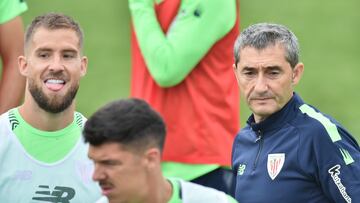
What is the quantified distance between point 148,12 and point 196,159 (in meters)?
0.87

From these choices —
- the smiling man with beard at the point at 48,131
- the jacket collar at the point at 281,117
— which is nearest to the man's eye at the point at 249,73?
the jacket collar at the point at 281,117

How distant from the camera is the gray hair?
18.2 feet

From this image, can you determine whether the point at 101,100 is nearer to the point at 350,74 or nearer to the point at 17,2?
the point at 350,74

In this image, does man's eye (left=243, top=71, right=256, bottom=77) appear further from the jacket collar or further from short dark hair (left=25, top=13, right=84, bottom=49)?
short dark hair (left=25, top=13, right=84, bottom=49)

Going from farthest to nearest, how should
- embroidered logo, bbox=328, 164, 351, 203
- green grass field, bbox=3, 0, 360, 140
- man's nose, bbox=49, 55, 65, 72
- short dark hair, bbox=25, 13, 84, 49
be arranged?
green grass field, bbox=3, 0, 360, 140
short dark hair, bbox=25, 13, 84, 49
man's nose, bbox=49, 55, 65, 72
embroidered logo, bbox=328, 164, 351, 203

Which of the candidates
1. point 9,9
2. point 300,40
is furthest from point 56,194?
point 300,40

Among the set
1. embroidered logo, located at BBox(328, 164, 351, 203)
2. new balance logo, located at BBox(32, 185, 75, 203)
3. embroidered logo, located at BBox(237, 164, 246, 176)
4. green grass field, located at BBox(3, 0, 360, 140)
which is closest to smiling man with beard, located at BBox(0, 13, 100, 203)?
new balance logo, located at BBox(32, 185, 75, 203)

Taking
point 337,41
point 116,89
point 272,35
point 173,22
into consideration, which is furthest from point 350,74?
point 272,35

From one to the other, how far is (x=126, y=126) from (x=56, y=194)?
0.95m

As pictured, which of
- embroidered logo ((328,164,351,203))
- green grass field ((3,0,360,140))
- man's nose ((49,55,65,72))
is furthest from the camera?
green grass field ((3,0,360,140))

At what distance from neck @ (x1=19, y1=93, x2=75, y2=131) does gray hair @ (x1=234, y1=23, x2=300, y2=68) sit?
2.84 feet

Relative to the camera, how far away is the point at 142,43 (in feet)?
22.2

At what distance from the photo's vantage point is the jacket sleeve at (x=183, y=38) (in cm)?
666

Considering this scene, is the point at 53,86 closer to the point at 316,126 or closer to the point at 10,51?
the point at 316,126
